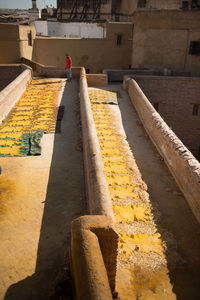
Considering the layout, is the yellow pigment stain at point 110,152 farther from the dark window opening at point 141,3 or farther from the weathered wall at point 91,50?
the dark window opening at point 141,3

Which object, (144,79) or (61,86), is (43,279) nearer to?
(61,86)

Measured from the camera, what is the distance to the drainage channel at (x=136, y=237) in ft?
14.0

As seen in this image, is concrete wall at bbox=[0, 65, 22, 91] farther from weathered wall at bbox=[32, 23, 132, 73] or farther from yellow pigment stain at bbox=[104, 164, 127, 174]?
yellow pigment stain at bbox=[104, 164, 127, 174]

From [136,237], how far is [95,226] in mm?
1807

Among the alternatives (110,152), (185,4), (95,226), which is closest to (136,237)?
(95,226)

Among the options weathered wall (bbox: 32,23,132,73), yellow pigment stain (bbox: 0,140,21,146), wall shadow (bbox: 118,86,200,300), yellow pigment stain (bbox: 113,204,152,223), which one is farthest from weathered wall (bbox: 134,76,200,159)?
yellow pigment stain (bbox: 113,204,152,223)

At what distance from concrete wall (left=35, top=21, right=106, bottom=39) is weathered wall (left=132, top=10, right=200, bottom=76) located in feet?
43.3

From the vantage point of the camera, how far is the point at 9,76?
17.8 meters

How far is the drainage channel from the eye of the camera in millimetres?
4262

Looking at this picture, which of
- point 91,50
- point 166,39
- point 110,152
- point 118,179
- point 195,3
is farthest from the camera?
point 91,50

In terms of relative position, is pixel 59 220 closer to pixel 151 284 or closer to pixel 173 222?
pixel 151 284

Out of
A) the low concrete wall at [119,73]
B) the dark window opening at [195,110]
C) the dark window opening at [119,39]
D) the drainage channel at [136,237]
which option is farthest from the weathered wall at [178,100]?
the dark window opening at [119,39]

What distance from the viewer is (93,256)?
3.22 m

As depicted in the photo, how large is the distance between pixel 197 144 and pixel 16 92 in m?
12.5
